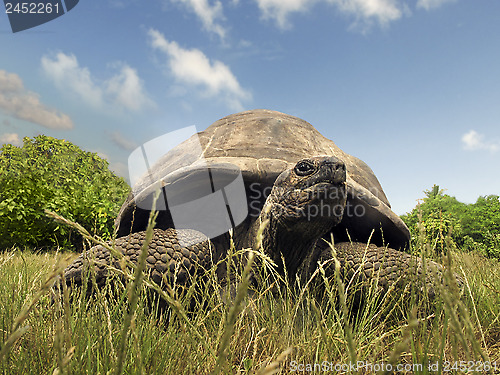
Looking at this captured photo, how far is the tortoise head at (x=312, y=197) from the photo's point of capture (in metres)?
2.36

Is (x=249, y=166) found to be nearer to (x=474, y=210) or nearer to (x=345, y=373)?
(x=345, y=373)

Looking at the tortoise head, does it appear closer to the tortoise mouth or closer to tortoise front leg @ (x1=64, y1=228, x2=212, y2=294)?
the tortoise mouth

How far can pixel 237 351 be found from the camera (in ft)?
6.07

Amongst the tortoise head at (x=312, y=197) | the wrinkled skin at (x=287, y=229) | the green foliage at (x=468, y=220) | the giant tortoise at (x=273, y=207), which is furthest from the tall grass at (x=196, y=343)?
the green foliage at (x=468, y=220)

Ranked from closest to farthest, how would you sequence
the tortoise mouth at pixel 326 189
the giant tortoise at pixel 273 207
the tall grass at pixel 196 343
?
the tall grass at pixel 196 343 → the tortoise mouth at pixel 326 189 → the giant tortoise at pixel 273 207

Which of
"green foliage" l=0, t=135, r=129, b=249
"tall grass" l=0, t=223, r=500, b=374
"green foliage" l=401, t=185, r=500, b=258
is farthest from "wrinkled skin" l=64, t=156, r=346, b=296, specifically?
"green foliage" l=401, t=185, r=500, b=258

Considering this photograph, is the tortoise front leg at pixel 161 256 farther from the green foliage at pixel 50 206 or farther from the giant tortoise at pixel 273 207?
the green foliage at pixel 50 206

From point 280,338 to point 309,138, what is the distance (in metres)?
3.07

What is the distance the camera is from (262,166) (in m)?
3.44

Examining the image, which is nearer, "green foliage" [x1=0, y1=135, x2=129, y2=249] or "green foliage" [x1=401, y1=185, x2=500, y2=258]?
"green foliage" [x1=401, y1=185, x2=500, y2=258]

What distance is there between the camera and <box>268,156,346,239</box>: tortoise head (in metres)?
2.36

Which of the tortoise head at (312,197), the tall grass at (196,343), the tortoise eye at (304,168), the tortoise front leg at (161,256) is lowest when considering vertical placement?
Answer: the tall grass at (196,343)

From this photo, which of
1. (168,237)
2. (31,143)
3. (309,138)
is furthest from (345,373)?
(31,143)

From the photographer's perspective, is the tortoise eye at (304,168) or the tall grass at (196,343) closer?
the tall grass at (196,343)
